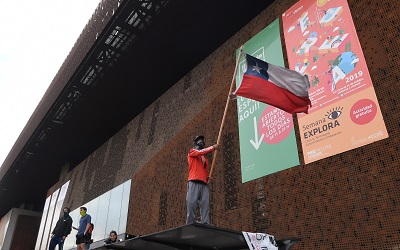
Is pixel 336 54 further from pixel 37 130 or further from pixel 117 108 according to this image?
pixel 37 130

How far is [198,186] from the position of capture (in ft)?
18.6

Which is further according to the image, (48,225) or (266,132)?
(48,225)

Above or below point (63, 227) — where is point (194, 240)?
below

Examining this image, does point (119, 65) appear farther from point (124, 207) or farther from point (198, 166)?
point (198, 166)

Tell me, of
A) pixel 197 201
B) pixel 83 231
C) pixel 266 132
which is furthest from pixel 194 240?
pixel 83 231

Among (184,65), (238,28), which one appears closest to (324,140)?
(238,28)

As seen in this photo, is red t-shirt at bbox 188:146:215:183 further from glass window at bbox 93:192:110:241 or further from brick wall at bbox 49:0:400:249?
glass window at bbox 93:192:110:241

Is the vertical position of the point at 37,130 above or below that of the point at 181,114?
above

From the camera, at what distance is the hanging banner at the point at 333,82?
22.2 feet

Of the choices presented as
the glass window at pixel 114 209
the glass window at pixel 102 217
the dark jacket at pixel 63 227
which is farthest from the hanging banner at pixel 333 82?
the glass window at pixel 102 217

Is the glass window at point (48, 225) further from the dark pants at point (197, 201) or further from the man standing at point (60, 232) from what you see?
the dark pants at point (197, 201)

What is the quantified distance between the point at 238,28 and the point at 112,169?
9.81m

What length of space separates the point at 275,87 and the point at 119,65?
9.78 meters

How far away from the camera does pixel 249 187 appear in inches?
341
